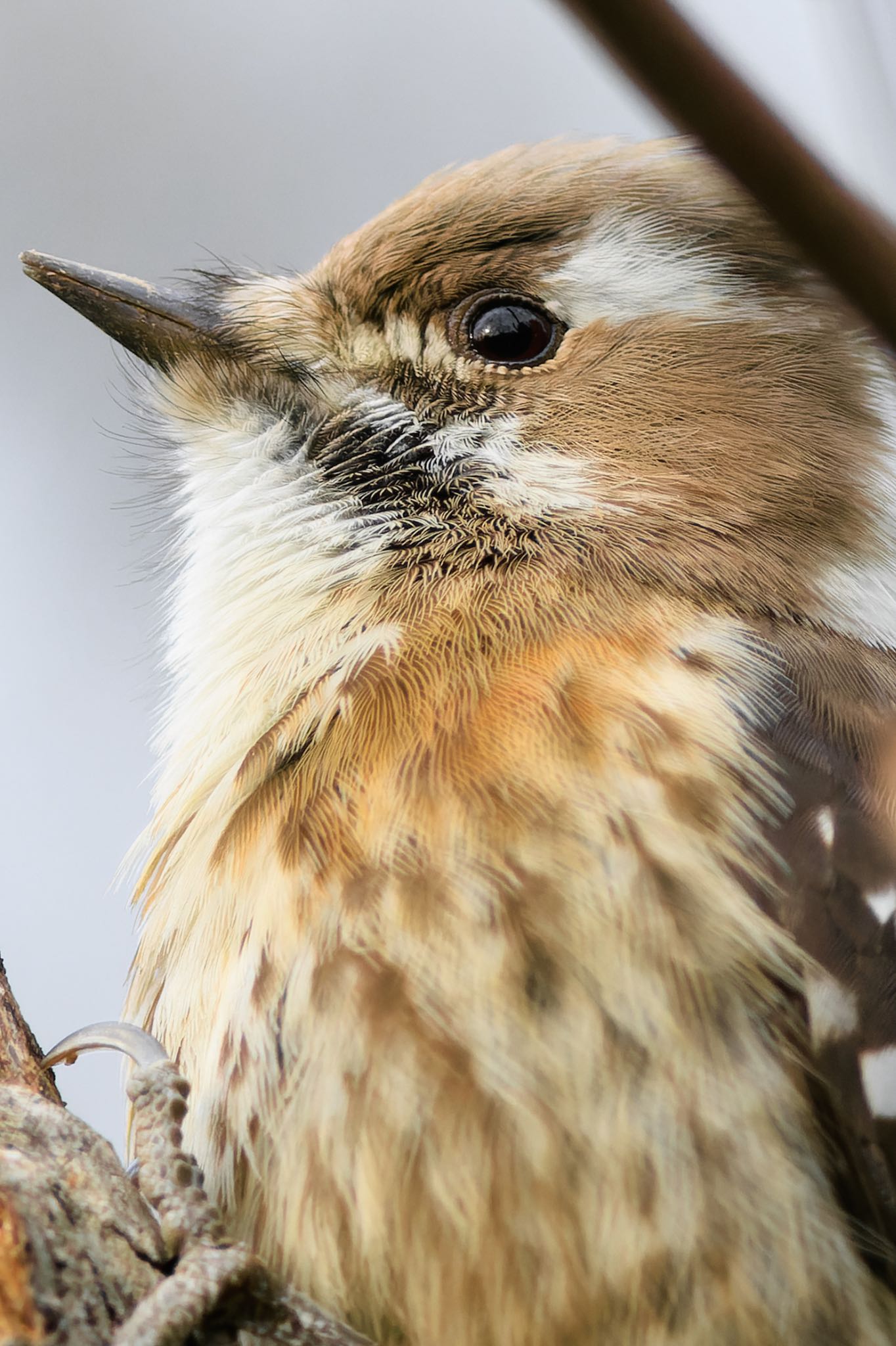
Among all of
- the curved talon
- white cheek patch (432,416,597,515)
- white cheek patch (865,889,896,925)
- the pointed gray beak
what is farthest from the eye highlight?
the curved talon

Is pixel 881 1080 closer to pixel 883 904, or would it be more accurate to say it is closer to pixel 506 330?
pixel 883 904

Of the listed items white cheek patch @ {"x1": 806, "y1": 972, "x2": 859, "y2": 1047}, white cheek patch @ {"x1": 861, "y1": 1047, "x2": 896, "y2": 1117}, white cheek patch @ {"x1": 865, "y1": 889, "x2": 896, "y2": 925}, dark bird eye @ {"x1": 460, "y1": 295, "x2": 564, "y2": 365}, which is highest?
dark bird eye @ {"x1": 460, "y1": 295, "x2": 564, "y2": 365}

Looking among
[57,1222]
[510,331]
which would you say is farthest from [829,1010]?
[510,331]

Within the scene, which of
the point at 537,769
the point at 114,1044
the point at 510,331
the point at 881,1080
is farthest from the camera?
the point at 510,331

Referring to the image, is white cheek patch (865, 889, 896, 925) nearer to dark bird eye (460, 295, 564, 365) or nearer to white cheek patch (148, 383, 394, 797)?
white cheek patch (148, 383, 394, 797)

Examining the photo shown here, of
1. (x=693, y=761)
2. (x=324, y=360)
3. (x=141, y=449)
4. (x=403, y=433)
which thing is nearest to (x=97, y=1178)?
(x=693, y=761)

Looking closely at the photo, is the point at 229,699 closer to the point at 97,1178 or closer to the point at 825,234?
the point at 97,1178

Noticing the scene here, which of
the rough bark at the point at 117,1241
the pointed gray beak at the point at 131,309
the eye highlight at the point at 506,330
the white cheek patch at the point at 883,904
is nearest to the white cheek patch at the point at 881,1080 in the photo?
the white cheek patch at the point at 883,904
